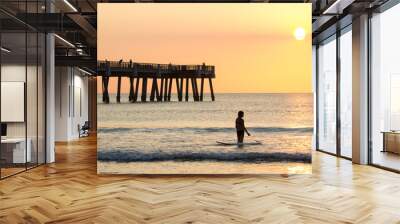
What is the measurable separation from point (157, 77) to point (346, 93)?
4862 mm

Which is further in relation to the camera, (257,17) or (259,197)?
(257,17)

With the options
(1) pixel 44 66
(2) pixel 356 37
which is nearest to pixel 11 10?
(1) pixel 44 66

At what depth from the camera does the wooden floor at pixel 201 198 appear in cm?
445

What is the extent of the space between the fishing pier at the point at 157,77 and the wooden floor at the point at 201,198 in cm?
147

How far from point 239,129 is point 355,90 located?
10.4ft

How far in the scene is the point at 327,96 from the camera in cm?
1125

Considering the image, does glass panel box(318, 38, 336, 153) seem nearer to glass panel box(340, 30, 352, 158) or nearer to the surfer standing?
glass panel box(340, 30, 352, 158)

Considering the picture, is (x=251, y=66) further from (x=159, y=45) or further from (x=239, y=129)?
(x=159, y=45)

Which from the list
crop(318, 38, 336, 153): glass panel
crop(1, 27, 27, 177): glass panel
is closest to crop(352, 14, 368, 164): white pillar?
crop(318, 38, 336, 153): glass panel

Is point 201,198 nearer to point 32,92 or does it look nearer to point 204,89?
point 204,89

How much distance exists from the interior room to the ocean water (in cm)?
22

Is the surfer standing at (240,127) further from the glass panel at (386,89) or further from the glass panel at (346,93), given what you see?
the glass panel at (346,93)

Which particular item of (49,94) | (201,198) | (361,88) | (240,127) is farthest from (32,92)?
(361,88)

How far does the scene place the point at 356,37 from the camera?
8781 mm
